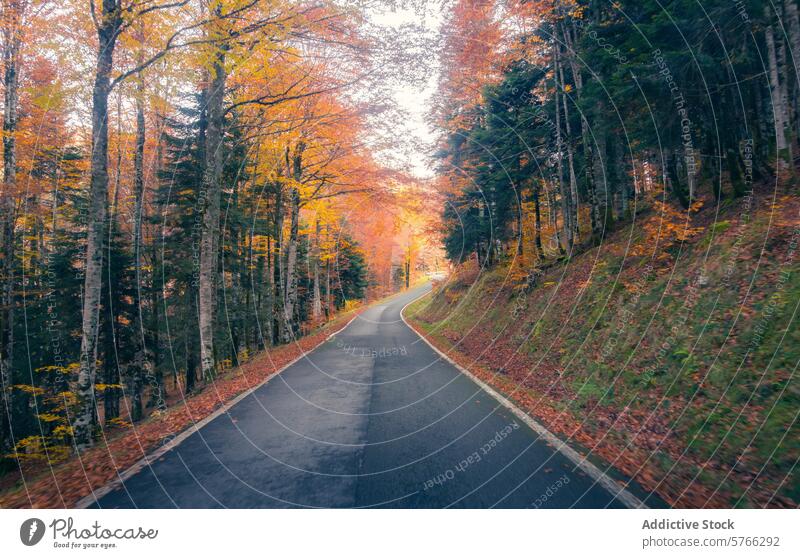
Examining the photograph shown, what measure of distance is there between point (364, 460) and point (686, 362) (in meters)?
5.51

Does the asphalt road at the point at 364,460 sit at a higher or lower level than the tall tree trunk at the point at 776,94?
lower

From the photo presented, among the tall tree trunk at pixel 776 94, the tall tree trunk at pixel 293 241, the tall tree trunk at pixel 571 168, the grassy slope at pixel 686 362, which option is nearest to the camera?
the grassy slope at pixel 686 362

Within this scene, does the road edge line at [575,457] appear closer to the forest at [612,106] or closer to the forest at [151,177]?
the forest at [612,106]

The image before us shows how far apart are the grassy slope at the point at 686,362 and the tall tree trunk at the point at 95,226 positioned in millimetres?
9095

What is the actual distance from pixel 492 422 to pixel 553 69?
44.5ft

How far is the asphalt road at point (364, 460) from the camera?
342 centimetres

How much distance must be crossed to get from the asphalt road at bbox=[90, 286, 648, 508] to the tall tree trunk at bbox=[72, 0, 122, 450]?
10.8 feet

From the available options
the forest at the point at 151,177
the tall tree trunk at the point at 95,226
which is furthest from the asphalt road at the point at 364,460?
the forest at the point at 151,177

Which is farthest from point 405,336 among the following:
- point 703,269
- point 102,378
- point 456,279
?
point 102,378

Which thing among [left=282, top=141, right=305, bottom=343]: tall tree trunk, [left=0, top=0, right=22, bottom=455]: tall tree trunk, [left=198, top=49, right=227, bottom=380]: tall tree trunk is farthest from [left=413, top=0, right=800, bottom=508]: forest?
[left=0, top=0, right=22, bottom=455]: tall tree trunk

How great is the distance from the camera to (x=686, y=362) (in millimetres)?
5527

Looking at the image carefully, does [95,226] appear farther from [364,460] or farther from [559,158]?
[559,158]

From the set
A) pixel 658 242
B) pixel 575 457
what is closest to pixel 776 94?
pixel 658 242

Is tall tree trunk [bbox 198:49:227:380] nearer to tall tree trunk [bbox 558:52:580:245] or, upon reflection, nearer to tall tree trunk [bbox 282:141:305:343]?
tall tree trunk [bbox 282:141:305:343]
